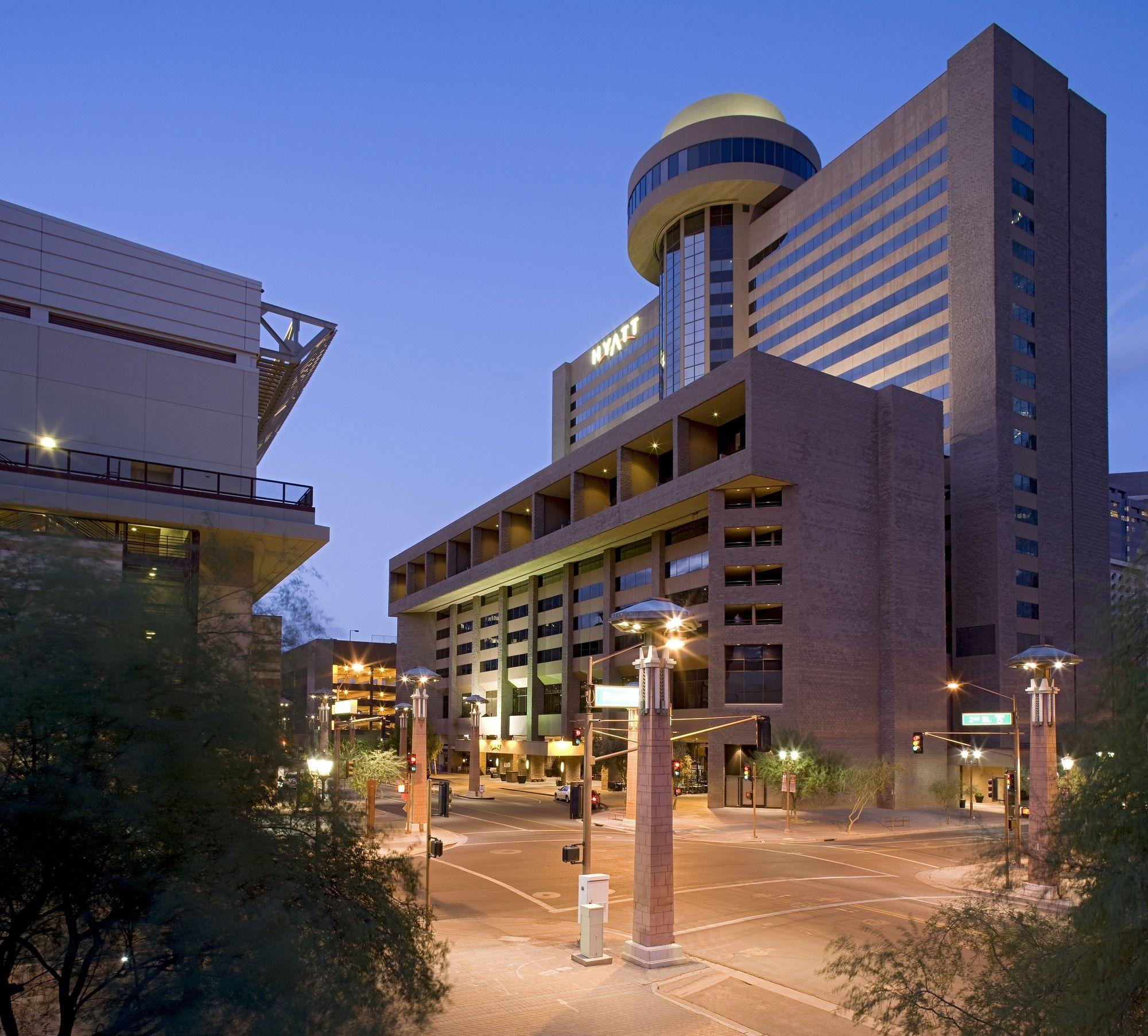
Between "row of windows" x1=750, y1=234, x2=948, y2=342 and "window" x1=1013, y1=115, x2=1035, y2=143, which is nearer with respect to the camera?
"window" x1=1013, y1=115, x2=1035, y2=143

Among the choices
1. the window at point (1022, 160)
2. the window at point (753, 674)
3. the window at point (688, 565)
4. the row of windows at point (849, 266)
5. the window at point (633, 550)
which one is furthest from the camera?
the row of windows at point (849, 266)

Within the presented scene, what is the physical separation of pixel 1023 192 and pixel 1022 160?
8.63 ft

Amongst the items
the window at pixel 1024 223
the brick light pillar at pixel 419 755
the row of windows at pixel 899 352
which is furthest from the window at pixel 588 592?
the window at pixel 1024 223

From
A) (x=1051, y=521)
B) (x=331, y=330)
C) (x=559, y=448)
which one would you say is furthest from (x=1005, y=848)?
(x=559, y=448)

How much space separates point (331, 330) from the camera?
129ft

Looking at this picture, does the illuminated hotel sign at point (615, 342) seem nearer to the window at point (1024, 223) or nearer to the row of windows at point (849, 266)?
the row of windows at point (849, 266)

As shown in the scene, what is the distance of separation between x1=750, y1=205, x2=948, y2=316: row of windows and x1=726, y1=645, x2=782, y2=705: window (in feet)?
131

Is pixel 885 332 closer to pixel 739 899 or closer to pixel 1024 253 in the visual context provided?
pixel 1024 253

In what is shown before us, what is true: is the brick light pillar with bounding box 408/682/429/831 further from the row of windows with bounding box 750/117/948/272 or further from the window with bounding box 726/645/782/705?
the row of windows with bounding box 750/117/948/272

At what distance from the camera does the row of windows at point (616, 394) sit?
415 feet

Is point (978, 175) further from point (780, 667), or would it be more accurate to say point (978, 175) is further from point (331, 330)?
point (331, 330)

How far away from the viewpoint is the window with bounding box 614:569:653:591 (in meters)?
78.3

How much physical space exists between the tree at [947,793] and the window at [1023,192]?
45.9 m

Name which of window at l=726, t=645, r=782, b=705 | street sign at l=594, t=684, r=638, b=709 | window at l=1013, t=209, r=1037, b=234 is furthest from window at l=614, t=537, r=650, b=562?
street sign at l=594, t=684, r=638, b=709
